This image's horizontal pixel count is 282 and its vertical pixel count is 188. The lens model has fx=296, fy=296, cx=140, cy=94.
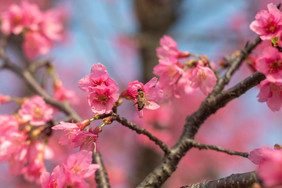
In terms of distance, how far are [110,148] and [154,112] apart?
3951 millimetres

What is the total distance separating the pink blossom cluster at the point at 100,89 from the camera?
54.4 inches

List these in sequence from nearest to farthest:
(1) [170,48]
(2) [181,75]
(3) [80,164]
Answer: (3) [80,164]
(2) [181,75]
(1) [170,48]

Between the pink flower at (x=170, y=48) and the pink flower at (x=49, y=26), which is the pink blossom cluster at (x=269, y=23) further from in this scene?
the pink flower at (x=49, y=26)

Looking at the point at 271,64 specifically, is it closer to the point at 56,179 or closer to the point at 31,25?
the point at 56,179

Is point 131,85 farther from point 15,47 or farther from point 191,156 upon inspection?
point 191,156

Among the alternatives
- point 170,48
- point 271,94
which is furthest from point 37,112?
point 271,94

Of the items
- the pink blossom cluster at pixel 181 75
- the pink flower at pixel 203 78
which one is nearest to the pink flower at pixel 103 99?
the pink blossom cluster at pixel 181 75

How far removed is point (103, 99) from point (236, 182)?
69 cm

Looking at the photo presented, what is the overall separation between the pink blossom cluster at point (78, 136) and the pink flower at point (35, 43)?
6.36ft

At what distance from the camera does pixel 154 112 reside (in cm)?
435

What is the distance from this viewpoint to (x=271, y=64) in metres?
1.41

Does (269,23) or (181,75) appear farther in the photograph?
(181,75)

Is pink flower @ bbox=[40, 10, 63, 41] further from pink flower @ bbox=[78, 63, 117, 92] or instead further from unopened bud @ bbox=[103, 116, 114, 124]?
unopened bud @ bbox=[103, 116, 114, 124]

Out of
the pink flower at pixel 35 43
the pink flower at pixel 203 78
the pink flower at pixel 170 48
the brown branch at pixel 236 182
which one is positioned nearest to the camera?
the brown branch at pixel 236 182
